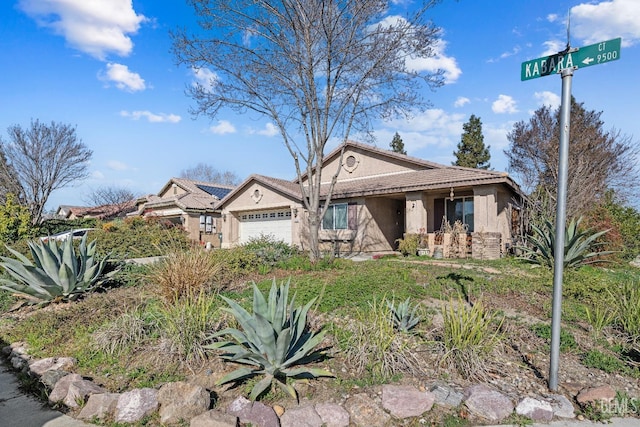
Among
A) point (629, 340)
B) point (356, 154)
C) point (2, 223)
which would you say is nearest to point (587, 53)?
point (629, 340)

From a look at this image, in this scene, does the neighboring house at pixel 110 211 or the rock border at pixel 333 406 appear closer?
the rock border at pixel 333 406

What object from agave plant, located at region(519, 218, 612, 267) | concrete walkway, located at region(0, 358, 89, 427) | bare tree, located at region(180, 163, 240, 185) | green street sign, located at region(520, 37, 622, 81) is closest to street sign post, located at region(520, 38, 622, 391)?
green street sign, located at region(520, 37, 622, 81)

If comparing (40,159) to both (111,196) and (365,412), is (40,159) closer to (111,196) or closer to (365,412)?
(111,196)

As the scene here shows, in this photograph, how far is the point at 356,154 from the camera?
62.4ft

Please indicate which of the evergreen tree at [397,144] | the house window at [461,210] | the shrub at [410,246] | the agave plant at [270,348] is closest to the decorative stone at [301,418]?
the agave plant at [270,348]

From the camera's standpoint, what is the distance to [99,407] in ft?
10.9

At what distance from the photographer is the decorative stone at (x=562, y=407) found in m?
3.21

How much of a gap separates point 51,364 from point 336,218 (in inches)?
569

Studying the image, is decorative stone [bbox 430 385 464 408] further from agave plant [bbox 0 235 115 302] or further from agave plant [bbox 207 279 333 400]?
agave plant [bbox 0 235 115 302]

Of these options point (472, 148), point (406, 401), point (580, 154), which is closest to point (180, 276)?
point (406, 401)

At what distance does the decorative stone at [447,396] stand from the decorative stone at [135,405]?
2.52m

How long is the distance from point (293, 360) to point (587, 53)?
151 inches

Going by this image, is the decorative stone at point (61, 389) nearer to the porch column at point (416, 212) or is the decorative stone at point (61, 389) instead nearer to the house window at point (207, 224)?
the porch column at point (416, 212)

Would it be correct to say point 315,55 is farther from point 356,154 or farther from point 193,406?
point 193,406
